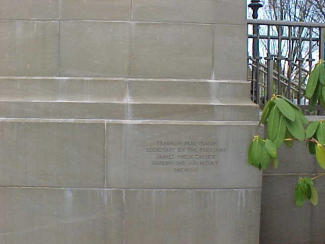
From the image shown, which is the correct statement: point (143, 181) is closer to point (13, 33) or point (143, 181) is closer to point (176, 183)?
point (176, 183)

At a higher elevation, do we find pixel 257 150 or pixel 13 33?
pixel 13 33

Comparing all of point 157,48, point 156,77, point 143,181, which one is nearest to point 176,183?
point 143,181

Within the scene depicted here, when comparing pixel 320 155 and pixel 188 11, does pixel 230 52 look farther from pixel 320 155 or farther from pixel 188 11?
pixel 320 155

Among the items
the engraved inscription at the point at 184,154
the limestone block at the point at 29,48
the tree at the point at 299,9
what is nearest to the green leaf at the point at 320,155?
the engraved inscription at the point at 184,154

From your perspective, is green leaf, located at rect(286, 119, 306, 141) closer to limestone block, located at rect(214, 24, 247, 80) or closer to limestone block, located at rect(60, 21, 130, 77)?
limestone block, located at rect(214, 24, 247, 80)

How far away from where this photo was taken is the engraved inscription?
6.46 meters

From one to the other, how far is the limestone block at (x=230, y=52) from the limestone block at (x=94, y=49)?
134 centimetres

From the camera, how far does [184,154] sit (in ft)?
21.3

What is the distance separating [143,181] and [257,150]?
2123 mm

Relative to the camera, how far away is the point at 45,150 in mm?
6434

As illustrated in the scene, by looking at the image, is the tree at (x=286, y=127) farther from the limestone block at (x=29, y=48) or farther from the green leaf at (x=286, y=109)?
the limestone block at (x=29, y=48)

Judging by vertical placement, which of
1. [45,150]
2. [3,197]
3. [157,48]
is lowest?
[3,197]

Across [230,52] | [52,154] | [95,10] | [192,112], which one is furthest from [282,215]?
[95,10]

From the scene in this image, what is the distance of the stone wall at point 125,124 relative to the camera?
21.1 feet
